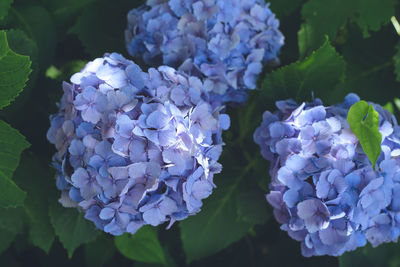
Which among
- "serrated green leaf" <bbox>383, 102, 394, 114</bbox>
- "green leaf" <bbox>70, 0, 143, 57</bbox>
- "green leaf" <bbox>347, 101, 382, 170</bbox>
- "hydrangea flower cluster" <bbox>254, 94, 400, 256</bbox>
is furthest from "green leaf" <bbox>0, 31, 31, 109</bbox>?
"serrated green leaf" <bbox>383, 102, 394, 114</bbox>

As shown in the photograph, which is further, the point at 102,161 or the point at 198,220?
the point at 198,220

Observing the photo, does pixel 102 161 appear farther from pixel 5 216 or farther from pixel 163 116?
pixel 5 216

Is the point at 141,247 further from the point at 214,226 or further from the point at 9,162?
the point at 9,162

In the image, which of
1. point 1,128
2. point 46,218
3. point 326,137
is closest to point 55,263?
point 46,218

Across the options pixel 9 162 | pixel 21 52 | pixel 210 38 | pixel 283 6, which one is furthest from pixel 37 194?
pixel 283 6

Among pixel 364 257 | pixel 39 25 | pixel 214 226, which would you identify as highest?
pixel 39 25
